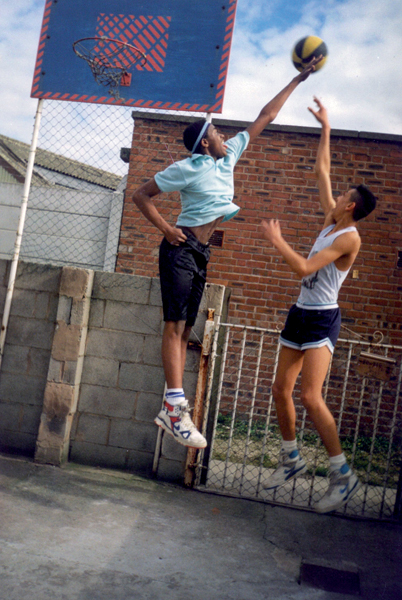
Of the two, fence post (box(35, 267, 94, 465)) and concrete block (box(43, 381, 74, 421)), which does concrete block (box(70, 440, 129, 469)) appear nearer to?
fence post (box(35, 267, 94, 465))

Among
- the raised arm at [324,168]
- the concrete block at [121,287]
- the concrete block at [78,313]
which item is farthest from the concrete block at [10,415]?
A: the raised arm at [324,168]

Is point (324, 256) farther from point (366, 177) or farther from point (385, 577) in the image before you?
point (366, 177)

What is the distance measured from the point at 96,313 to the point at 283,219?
3.09 meters

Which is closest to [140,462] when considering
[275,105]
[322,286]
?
[322,286]

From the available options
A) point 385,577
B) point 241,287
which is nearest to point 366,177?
point 241,287

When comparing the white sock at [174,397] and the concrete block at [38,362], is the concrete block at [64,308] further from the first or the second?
the white sock at [174,397]

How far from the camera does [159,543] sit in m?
3.53

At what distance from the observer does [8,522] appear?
11.7 feet

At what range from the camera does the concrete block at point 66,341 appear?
4.80 meters

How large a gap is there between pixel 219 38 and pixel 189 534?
154 inches

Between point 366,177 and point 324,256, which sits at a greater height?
point 366,177

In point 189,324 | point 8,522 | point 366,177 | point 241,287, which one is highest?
point 366,177

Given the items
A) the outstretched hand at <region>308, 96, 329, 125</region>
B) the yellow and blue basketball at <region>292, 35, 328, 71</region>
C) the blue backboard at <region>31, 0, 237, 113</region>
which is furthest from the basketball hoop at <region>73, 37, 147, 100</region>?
the outstretched hand at <region>308, 96, 329, 125</region>

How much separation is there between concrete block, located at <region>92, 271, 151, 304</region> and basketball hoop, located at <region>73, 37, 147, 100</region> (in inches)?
63.0
